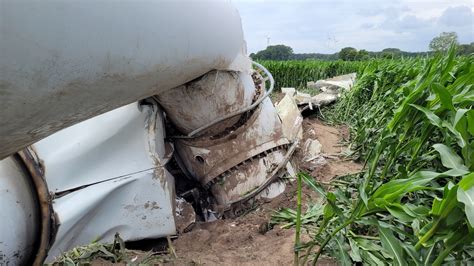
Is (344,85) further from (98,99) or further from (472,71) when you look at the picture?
(98,99)

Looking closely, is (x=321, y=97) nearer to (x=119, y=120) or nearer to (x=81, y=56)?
(x=119, y=120)

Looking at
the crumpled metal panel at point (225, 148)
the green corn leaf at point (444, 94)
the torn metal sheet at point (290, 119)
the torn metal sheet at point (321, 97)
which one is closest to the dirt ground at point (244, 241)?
the crumpled metal panel at point (225, 148)

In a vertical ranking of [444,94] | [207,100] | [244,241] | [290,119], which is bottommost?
[244,241]

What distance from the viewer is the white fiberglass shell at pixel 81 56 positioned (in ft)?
2.52

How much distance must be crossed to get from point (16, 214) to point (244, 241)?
1001 mm

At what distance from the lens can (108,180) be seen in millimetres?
1995

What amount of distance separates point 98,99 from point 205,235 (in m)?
1.22

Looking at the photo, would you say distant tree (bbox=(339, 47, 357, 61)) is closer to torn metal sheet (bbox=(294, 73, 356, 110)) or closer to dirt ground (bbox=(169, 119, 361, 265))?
torn metal sheet (bbox=(294, 73, 356, 110))

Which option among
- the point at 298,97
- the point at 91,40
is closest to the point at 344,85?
the point at 298,97

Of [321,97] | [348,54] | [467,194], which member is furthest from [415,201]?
[348,54]

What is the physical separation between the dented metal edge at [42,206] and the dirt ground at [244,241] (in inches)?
21.4

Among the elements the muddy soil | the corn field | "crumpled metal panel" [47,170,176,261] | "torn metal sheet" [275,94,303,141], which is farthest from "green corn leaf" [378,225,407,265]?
"torn metal sheet" [275,94,303,141]

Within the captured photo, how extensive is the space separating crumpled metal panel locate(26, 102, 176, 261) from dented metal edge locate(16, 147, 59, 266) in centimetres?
4

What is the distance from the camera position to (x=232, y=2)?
6.42 feet
